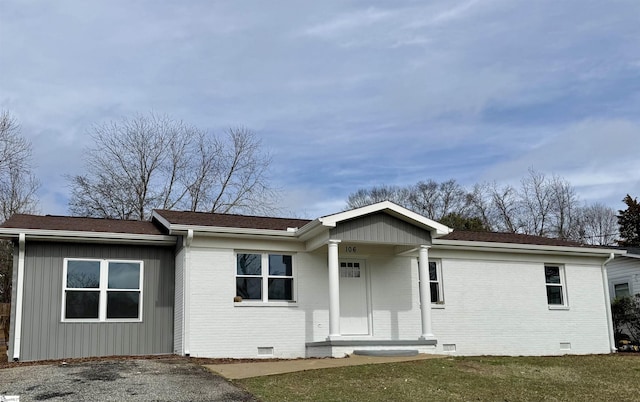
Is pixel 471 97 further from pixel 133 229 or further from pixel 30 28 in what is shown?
pixel 30 28

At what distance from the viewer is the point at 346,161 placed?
28.0 metres

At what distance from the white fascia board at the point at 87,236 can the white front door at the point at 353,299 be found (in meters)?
4.36

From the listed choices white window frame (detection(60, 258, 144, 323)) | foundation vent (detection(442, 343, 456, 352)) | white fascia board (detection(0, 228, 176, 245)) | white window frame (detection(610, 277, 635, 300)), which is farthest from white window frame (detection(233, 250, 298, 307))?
white window frame (detection(610, 277, 635, 300))

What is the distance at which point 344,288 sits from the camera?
16.1 m

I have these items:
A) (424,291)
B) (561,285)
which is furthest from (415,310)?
(561,285)

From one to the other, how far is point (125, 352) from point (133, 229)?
9.38 ft

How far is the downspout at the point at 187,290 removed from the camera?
1411 centimetres

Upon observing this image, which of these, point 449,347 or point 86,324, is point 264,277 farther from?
point 449,347

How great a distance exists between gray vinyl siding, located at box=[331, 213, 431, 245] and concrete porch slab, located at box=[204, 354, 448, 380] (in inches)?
107

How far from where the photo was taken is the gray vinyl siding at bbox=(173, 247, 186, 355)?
14.4 metres

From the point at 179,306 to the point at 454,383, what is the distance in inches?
267

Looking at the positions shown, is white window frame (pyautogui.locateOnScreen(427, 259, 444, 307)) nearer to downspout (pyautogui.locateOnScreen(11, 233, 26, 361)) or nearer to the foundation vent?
the foundation vent

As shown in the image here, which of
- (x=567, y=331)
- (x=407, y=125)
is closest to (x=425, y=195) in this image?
(x=407, y=125)

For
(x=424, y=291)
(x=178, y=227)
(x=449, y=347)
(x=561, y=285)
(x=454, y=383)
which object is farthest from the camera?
(x=561, y=285)
